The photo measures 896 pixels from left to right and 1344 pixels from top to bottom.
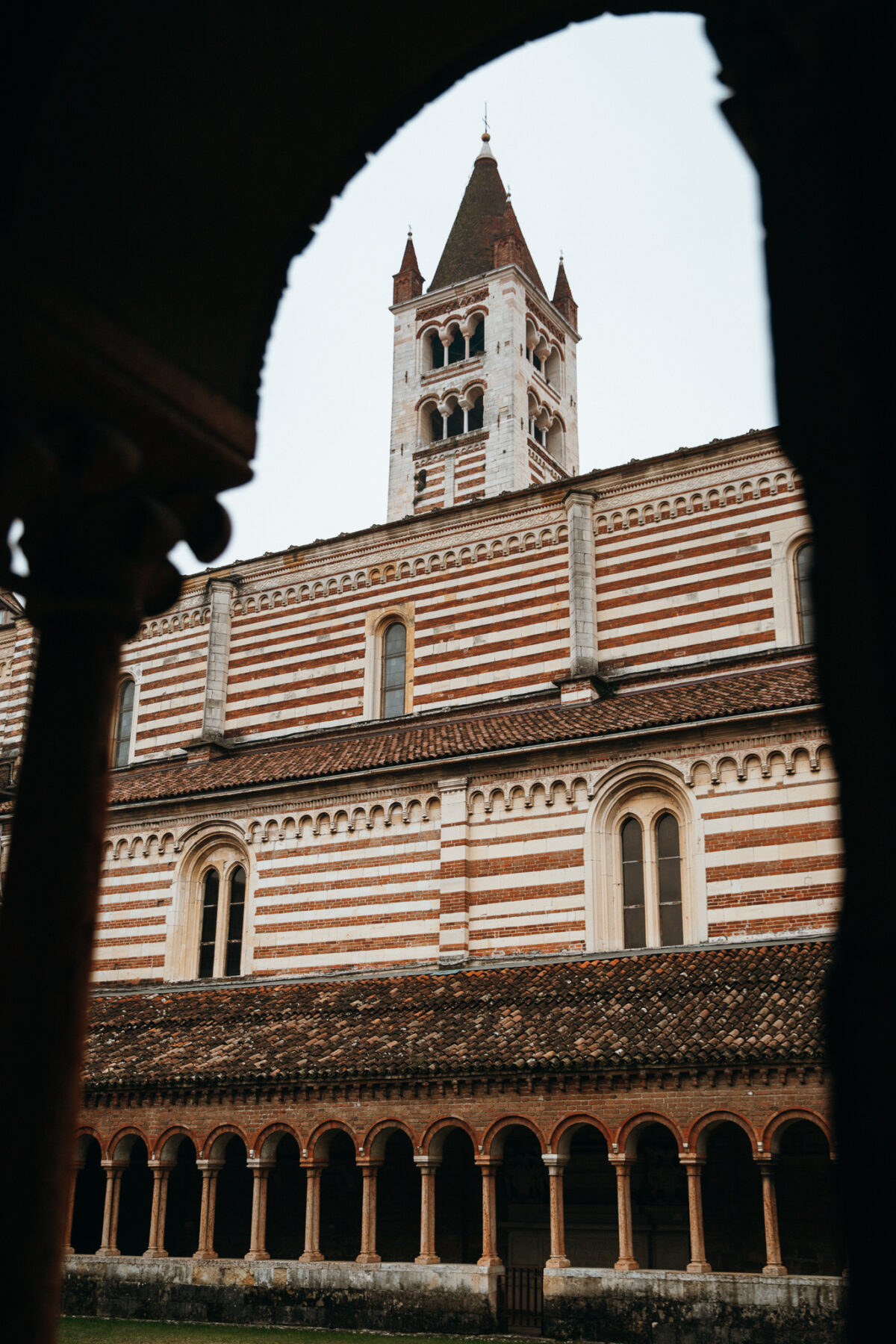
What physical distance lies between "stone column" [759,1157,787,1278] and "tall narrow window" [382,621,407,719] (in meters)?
13.0

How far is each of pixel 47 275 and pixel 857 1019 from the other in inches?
114

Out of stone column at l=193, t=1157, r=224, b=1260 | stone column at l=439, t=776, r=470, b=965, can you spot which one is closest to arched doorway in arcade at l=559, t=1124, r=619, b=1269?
stone column at l=439, t=776, r=470, b=965

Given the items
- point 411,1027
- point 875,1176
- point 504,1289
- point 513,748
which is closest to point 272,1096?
point 411,1027

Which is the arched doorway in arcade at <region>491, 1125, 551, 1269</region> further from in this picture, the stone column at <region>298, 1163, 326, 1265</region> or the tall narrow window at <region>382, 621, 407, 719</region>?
the tall narrow window at <region>382, 621, 407, 719</region>

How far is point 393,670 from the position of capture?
90.6 feet

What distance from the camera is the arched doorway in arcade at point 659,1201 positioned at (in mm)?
18062

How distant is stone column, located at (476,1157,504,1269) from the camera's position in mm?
17703

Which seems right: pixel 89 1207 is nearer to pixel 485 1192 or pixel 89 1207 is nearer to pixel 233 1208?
pixel 233 1208

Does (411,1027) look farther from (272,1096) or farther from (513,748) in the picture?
(513,748)

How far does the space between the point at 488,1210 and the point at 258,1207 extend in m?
3.89

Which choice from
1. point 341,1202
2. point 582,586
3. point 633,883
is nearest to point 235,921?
point 341,1202

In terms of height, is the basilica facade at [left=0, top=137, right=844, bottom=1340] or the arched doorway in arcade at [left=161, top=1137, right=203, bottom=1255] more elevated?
the basilica facade at [left=0, top=137, right=844, bottom=1340]

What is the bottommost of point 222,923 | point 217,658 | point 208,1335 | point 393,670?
point 208,1335

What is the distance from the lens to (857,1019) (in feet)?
8.12
